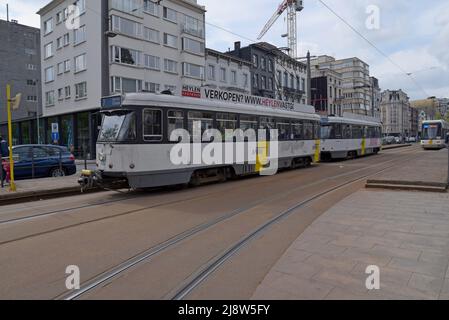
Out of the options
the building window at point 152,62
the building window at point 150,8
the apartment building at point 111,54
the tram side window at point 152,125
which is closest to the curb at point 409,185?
the tram side window at point 152,125

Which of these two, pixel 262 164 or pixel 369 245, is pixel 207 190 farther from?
pixel 369 245

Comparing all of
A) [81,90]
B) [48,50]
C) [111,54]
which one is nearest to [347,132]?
[111,54]

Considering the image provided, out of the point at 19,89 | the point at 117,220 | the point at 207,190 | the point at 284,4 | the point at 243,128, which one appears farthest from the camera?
the point at 284,4

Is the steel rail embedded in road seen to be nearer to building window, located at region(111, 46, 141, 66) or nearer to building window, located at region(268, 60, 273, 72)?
building window, located at region(111, 46, 141, 66)

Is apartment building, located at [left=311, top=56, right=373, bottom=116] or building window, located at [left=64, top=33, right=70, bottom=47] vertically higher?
apartment building, located at [left=311, top=56, right=373, bottom=116]

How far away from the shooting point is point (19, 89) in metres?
59.6

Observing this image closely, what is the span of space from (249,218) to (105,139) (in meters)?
5.47

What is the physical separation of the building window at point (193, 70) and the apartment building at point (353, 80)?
64806 millimetres

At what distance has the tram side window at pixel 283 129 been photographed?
17.1m

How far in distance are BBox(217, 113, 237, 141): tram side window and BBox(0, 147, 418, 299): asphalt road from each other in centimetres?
323

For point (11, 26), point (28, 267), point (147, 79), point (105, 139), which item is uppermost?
point (11, 26)

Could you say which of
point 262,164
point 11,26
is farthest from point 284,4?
point 262,164

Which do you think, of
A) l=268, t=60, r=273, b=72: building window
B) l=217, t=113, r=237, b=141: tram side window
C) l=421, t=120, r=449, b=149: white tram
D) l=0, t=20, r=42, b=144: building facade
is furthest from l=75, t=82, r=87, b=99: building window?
l=421, t=120, r=449, b=149: white tram

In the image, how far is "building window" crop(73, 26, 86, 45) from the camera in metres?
36.4
